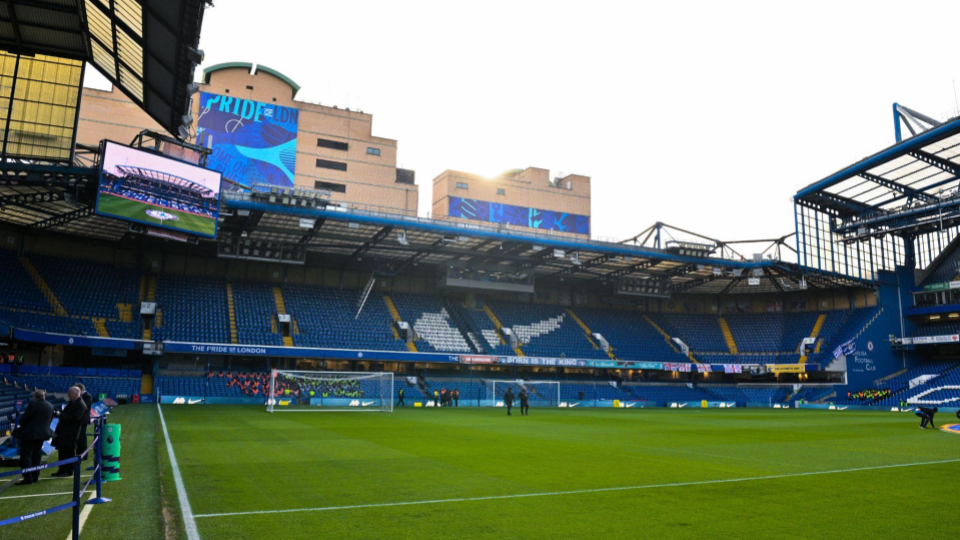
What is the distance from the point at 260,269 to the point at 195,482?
44.5 m

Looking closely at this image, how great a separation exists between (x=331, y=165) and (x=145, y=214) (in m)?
32.0

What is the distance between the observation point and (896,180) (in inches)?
2079

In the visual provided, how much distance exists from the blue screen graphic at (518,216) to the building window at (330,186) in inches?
471

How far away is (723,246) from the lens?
5622cm

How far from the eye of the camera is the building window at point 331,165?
206 feet

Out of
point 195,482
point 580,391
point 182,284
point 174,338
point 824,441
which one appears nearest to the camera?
point 195,482

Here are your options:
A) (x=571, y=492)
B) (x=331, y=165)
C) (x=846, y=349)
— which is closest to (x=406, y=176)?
(x=331, y=165)

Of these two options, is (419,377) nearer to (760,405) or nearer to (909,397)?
(760,405)

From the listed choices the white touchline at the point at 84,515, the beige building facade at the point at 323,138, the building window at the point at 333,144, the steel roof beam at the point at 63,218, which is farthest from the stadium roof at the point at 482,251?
the white touchline at the point at 84,515

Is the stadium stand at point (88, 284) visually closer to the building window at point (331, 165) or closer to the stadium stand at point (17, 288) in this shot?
the stadium stand at point (17, 288)

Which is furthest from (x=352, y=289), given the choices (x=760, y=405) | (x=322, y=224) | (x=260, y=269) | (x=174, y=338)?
(x=760, y=405)

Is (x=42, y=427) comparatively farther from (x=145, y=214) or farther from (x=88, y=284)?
(x=88, y=284)

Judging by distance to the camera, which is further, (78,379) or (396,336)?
(396,336)

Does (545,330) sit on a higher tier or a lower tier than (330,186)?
lower
